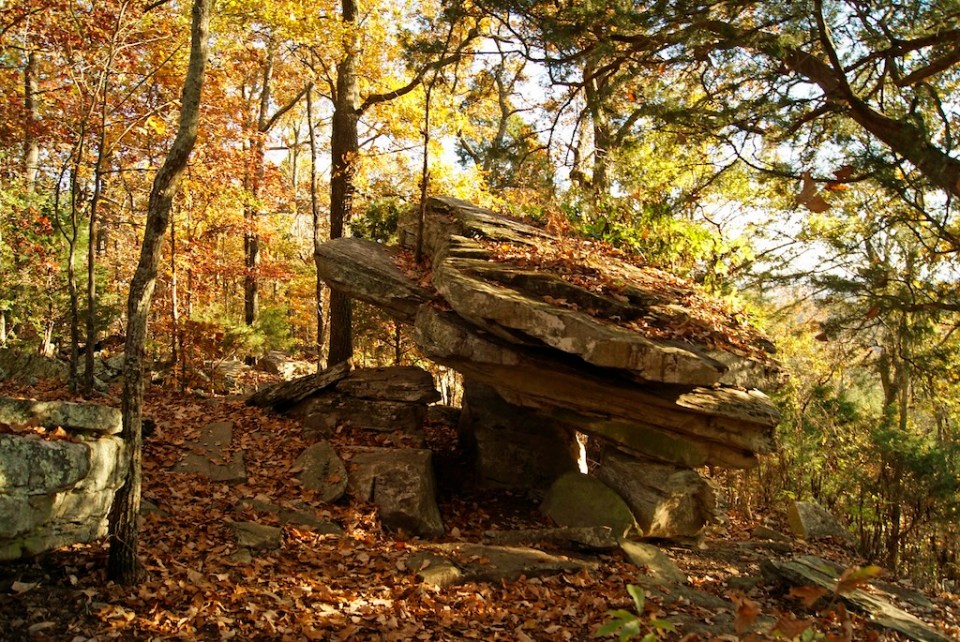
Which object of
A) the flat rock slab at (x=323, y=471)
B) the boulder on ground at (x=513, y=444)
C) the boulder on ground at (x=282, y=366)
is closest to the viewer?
the flat rock slab at (x=323, y=471)

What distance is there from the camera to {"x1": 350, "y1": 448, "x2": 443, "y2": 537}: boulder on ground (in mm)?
7781

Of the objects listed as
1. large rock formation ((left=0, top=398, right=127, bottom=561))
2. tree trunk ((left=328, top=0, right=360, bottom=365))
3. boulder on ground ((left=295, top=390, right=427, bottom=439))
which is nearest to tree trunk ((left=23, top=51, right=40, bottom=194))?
tree trunk ((left=328, top=0, right=360, bottom=365))

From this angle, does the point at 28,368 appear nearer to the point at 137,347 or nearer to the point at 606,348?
the point at 137,347

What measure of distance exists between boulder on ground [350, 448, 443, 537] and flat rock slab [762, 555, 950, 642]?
13.1 feet

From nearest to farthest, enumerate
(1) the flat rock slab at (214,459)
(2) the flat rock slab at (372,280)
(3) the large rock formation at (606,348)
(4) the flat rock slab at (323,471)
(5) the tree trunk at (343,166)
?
(3) the large rock formation at (606,348)
(1) the flat rock slab at (214,459)
(4) the flat rock slab at (323,471)
(2) the flat rock slab at (372,280)
(5) the tree trunk at (343,166)

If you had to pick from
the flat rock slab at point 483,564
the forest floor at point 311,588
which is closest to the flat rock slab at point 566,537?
the forest floor at point 311,588

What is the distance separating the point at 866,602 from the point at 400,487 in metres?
5.45

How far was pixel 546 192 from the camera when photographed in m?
11.4

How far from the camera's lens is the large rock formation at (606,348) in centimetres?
732

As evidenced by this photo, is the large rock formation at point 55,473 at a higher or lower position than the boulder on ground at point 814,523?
higher

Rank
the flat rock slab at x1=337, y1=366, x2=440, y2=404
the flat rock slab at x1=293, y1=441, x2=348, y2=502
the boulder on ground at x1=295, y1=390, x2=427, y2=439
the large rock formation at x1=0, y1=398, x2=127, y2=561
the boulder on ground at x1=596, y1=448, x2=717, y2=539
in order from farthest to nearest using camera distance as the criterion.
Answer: the flat rock slab at x1=337, y1=366, x2=440, y2=404 → the boulder on ground at x1=295, y1=390, x2=427, y2=439 → the boulder on ground at x1=596, y1=448, x2=717, y2=539 → the flat rock slab at x1=293, y1=441, x2=348, y2=502 → the large rock formation at x1=0, y1=398, x2=127, y2=561

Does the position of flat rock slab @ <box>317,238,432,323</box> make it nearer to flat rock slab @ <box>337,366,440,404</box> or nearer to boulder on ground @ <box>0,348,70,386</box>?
flat rock slab @ <box>337,366,440,404</box>

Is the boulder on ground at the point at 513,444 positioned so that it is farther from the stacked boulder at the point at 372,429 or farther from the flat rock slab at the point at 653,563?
the flat rock slab at the point at 653,563

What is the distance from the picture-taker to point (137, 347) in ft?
17.1
